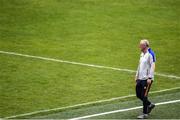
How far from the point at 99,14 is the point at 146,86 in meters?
A: 17.6

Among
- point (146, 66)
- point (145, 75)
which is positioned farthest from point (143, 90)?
Answer: point (146, 66)

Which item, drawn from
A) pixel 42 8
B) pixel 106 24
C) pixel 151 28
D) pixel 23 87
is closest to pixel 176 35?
pixel 151 28

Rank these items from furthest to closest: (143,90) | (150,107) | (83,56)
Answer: (83,56) → (150,107) → (143,90)

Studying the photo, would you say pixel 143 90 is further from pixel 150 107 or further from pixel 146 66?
pixel 146 66

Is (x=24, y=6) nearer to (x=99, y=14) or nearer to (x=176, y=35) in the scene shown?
(x=99, y=14)

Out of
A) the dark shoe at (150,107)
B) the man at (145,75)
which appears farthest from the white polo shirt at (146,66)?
the dark shoe at (150,107)

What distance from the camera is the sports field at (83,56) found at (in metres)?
18.3

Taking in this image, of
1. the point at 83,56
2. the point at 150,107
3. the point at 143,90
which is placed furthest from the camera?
the point at 83,56

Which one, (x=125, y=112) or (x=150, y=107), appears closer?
(x=150, y=107)

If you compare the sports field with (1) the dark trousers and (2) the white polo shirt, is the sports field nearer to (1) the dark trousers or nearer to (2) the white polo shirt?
(1) the dark trousers

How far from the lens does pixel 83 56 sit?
26.2m

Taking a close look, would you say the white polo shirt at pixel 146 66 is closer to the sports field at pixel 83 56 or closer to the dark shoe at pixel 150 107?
the dark shoe at pixel 150 107

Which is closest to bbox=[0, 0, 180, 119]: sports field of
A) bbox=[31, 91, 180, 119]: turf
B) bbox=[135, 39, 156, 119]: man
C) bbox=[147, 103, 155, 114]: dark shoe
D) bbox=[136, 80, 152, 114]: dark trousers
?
bbox=[31, 91, 180, 119]: turf

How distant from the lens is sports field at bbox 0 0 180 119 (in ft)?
60.1
